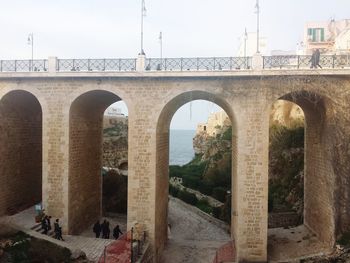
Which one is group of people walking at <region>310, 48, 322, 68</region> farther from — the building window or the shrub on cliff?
the building window

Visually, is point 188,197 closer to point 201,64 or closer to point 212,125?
point 201,64

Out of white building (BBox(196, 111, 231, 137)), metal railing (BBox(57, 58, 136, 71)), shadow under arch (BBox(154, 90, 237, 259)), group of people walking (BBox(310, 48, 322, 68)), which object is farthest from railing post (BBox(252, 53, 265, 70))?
white building (BBox(196, 111, 231, 137))

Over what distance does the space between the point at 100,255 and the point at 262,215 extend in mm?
7015

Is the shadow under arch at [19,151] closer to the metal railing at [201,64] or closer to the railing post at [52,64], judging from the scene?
the railing post at [52,64]

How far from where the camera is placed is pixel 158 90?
14445 millimetres

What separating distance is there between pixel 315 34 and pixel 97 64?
26841 mm

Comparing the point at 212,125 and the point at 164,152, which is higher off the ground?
the point at 212,125

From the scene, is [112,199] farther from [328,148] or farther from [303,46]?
[303,46]

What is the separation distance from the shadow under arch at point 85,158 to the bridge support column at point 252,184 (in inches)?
275

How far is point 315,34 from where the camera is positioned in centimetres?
3341

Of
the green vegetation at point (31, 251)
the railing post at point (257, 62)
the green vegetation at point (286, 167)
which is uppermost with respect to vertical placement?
the railing post at point (257, 62)

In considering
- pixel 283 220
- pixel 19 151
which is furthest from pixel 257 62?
pixel 19 151

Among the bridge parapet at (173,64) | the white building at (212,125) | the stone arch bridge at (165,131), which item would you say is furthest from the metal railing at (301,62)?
the white building at (212,125)

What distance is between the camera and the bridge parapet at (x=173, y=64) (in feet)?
45.6
